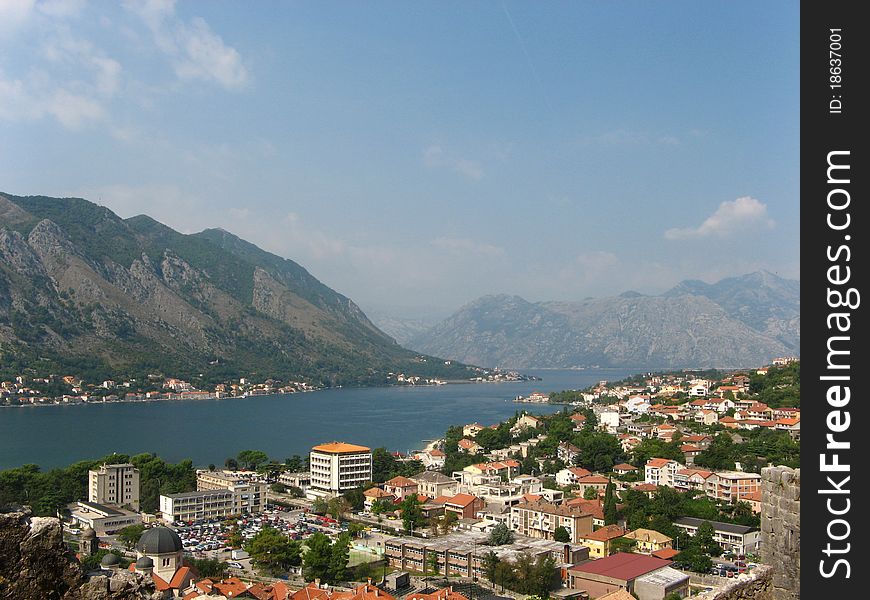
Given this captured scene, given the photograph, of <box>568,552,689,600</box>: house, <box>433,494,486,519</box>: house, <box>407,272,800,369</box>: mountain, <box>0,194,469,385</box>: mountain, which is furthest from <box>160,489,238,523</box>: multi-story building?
<box>407,272,800,369</box>: mountain

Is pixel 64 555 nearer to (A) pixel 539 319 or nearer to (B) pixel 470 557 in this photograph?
(B) pixel 470 557

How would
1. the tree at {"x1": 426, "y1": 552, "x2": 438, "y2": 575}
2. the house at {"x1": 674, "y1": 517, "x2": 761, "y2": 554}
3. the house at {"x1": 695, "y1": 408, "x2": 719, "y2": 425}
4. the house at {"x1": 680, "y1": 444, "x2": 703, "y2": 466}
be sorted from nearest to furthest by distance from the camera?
the tree at {"x1": 426, "y1": 552, "x2": 438, "y2": 575}
the house at {"x1": 674, "y1": 517, "x2": 761, "y2": 554}
the house at {"x1": 680, "y1": 444, "x2": 703, "y2": 466}
the house at {"x1": 695, "y1": 408, "x2": 719, "y2": 425}

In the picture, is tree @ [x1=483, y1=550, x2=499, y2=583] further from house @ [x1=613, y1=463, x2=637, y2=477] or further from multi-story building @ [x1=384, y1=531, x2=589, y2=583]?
house @ [x1=613, y1=463, x2=637, y2=477]

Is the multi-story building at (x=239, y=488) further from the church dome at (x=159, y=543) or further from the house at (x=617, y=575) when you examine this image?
the house at (x=617, y=575)

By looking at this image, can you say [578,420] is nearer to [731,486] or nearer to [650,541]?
[731,486]

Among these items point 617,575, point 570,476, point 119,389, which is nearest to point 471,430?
point 570,476

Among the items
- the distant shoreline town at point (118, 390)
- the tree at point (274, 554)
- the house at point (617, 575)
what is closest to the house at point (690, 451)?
the house at point (617, 575)

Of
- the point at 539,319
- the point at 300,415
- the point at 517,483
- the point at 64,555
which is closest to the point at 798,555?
the point at 64,555
